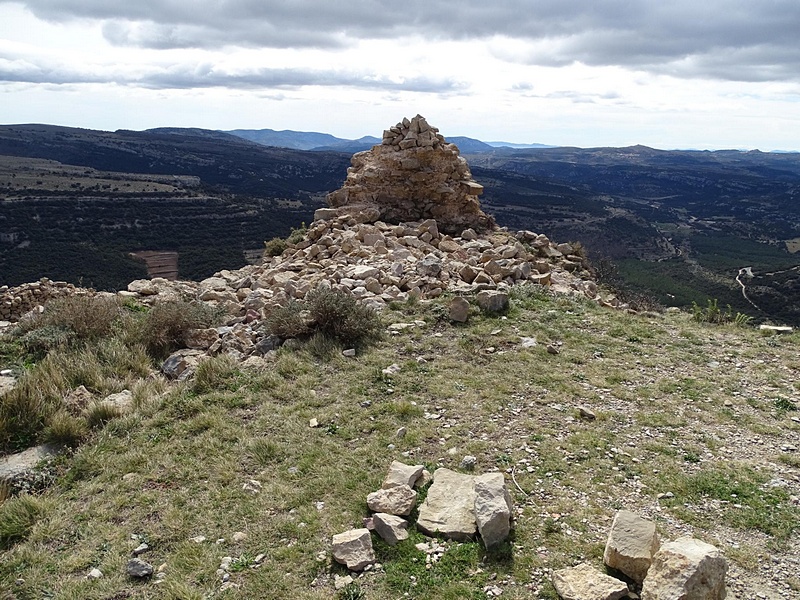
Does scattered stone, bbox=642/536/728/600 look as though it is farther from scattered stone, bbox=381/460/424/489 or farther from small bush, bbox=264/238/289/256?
small bush, bbox=264/238/289/256

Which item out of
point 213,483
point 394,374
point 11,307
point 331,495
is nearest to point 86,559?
point 213,483

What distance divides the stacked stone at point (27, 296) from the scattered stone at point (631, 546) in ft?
34.8

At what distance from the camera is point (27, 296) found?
1080 centimetres

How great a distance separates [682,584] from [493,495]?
137 centimetres

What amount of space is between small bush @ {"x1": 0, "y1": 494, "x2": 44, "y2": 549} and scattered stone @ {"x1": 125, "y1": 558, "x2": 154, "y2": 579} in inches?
48.1

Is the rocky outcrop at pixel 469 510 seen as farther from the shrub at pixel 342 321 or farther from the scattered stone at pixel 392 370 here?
the shrub at pixel 342 321

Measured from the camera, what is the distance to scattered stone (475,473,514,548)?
12.7ft

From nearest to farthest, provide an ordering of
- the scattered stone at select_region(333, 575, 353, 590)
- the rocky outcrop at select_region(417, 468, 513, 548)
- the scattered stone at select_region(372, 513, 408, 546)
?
the scattered stone at select_region(333, 575, 353, 590)
the rocky outcrop at select_region(417, 468, 513, 548)
the scattered stone at select_region(372, 513, 408, 546)

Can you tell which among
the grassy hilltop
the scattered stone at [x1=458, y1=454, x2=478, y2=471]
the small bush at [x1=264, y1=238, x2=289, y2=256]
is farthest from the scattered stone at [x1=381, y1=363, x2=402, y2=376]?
the small bush at [x1=264, y1=238, x2=289, y2=256]

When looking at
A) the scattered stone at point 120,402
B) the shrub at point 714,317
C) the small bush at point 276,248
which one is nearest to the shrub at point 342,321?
the scattered stone at point 120,402

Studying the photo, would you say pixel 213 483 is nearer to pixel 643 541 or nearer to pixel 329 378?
pixel 329 378

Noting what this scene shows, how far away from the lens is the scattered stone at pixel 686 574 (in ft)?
9.95

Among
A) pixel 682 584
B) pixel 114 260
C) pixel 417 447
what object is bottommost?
pixel 114 260

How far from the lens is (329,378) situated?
7.01 m
